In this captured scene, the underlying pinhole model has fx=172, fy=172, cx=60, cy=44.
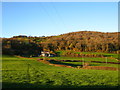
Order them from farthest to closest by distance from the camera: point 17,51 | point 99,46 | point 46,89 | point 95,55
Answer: point 99,46, point 95,55, point 17,51, point 46,89

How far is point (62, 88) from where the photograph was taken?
12312 mm

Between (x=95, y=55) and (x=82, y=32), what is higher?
(x=82, y=32)

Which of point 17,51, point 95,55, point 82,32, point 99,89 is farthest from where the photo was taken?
point 82,32

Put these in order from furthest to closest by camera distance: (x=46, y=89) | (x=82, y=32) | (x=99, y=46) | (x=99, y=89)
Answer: (x=82, y=32), (x=99, y=46), (x=99, y=89), (x=46, y=89)

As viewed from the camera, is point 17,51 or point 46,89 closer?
point 46,89

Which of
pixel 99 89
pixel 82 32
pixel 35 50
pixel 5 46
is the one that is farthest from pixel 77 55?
pixel 82 32

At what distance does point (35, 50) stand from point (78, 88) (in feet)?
166

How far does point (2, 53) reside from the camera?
50750 mm

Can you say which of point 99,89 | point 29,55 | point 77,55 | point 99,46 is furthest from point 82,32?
point 99,89

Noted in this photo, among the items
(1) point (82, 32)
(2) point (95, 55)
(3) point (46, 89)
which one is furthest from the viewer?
(1) point (82, 32)

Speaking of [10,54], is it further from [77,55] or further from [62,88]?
[62,88]

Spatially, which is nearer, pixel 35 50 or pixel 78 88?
pixel 78 88

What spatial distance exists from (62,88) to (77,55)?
48.4 meters

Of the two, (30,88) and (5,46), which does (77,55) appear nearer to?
(5,46)
